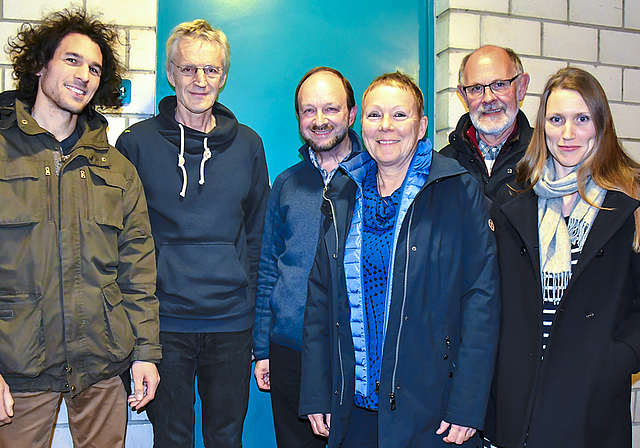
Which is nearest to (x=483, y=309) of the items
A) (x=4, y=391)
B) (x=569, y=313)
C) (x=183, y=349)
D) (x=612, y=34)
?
(x=569, y=313)

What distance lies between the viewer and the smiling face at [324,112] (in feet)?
7.78

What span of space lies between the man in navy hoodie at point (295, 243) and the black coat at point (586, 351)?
90 centimetres

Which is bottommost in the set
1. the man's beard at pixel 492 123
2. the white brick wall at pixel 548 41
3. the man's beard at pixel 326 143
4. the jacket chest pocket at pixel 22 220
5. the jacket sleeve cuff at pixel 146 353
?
the jacket sleeve cuff at pixel 146 353

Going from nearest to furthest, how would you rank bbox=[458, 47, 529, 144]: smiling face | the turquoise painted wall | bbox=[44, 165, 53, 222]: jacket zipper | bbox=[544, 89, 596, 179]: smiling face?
bbox=[544, 89, 596, 179]: smiling face, bbox=[44, 165, 53, 222]: jacket zipper, bbox=[458, 47, 529, 144]: smiling face, the turquoise painted wall

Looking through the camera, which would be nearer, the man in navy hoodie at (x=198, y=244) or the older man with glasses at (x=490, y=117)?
the man in navy hoodie at (x=198, y=244)

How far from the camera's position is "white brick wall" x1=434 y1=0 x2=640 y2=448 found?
3.03 m

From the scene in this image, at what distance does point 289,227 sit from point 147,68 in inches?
47.0

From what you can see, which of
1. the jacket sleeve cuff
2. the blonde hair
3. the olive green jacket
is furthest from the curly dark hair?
the jacket sleeve cuff

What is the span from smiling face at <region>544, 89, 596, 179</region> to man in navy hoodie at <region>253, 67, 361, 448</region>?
82 centimetres

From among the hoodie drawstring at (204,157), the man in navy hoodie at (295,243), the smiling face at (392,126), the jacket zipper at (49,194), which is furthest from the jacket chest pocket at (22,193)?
the smiling face at (392,126)

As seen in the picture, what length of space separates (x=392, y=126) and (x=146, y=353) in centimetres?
132

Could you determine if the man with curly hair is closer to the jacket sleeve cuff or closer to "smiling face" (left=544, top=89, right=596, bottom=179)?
the jacket sleeve cuff

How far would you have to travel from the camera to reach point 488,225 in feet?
6.01

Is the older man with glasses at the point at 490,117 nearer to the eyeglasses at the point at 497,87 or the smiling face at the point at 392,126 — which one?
the eyeglasses at the point at 497,87
